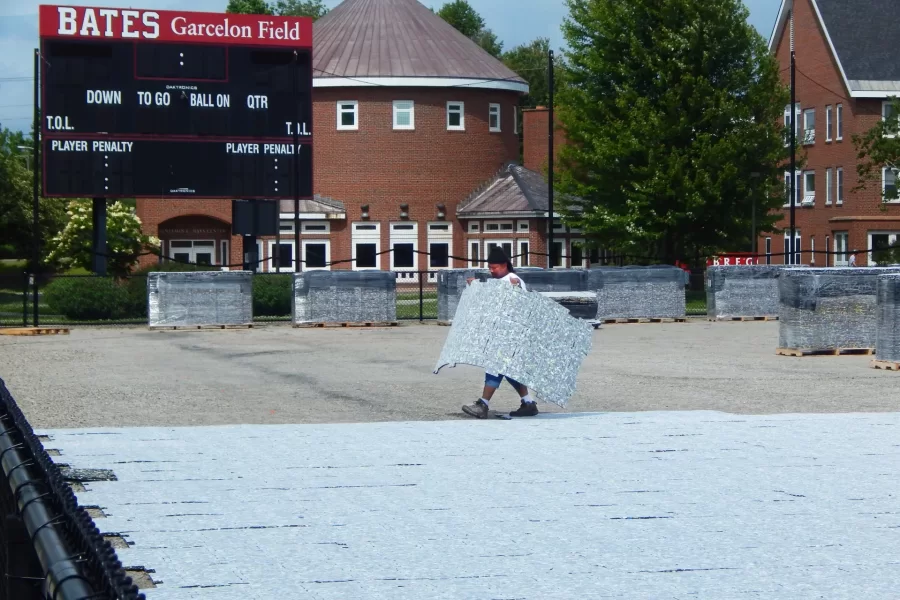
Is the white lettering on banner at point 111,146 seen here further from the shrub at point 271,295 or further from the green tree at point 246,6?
the green tree at point 246,6

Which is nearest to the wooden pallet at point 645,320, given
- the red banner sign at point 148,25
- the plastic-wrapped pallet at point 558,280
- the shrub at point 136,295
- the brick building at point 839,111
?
the plastic-wrapped pallet at point 558,280

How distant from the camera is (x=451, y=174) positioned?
6222 centimetres

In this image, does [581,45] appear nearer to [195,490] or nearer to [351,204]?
[351,204]

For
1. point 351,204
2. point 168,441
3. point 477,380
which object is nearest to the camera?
point 168,441

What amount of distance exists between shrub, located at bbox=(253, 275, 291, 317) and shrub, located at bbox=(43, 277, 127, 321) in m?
3.53

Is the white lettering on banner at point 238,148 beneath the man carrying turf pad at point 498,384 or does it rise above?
above

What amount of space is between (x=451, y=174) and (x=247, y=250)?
→ 79.5ft

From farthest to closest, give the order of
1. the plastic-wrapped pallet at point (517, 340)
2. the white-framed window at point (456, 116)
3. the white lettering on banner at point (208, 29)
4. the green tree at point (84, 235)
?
the green tree at point (84, 235)
the white-framed window at point (456, 116)
the white lettering on banner at point (208, 29)
the plastic-wrapped pallet at point (517, 340)

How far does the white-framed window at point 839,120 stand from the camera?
5941 cm

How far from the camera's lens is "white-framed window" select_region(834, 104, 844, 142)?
2339 inches

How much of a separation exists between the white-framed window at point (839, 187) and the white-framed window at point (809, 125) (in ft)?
8.71

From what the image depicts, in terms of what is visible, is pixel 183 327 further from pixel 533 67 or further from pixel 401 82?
pixel 533 67

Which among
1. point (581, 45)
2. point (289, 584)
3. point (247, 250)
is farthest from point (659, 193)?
point (289, 584)

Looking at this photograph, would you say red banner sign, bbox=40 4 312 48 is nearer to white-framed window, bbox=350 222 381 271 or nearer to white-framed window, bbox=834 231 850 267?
white-framed window, bbox=350 222 381 271
